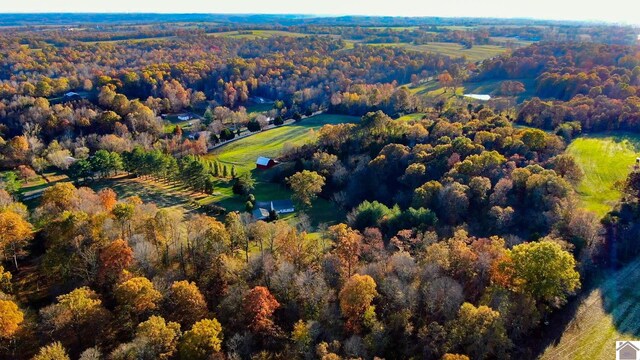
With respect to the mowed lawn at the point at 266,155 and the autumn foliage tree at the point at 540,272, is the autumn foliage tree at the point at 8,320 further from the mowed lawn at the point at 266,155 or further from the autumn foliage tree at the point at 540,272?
the autumn foliage tree at the point at 540,272

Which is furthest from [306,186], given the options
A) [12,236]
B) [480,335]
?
[480,335]

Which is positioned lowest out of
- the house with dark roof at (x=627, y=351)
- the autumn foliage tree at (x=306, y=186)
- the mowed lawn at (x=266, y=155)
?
the mowed lawn at (x=266, y=155)

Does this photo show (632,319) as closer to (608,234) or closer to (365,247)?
(608,234)

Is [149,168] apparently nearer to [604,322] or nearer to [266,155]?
[266,155]

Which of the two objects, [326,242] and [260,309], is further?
[326,242]

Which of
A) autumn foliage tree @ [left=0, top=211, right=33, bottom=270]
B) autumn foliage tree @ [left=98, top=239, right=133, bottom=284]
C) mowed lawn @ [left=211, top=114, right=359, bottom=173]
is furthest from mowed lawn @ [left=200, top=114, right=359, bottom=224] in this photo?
autumn foliage tree @ [left=0, top=211, right=33, bottom=270]

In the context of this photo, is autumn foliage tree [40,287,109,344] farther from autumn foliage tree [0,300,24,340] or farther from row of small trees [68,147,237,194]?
row of small trees [68,147,237,194]

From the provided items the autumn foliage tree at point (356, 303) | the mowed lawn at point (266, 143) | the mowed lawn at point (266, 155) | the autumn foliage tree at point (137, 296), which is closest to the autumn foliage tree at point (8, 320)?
the autumn foliage tree at point (137, 296)
